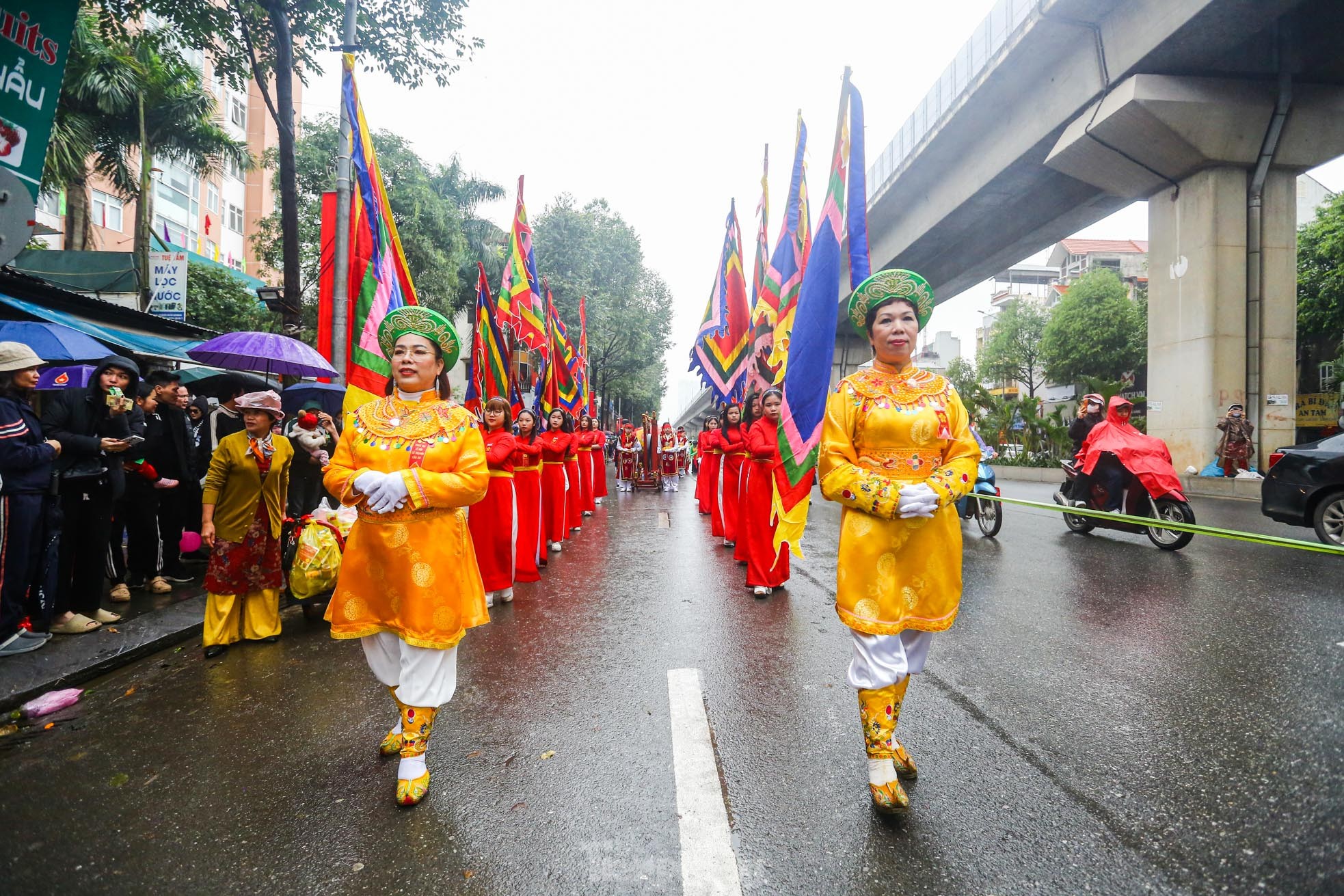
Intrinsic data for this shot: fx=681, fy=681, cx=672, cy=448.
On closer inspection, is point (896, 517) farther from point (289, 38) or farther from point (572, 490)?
point (289, 38)

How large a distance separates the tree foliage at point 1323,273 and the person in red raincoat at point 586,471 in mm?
25422

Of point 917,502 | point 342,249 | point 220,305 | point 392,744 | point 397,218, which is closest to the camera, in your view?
point 917,502

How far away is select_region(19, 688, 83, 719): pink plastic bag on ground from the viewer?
343cm

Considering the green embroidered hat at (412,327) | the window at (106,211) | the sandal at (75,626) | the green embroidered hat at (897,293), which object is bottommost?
the sandal at (75,626)

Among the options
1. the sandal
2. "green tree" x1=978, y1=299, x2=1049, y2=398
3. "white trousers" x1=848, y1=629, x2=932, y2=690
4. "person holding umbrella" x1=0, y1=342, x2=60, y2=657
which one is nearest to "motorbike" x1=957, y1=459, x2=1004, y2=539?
"white trousers" x1=848, y1=629, x2=932, y2=690

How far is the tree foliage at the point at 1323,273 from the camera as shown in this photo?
23.0 m

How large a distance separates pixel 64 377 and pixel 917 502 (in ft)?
22.7

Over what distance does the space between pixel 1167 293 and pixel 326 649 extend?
16.9 meters

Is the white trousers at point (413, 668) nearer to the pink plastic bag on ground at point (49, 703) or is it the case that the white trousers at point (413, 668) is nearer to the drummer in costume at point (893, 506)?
the drummer in costume at point (893, 506)

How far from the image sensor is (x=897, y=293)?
2.69 metres

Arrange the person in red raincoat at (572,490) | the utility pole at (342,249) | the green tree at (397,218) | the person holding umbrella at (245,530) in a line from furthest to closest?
the green tree at (397,218), the person in red raincoat at (572,490), the utility pole at (342,249), the person holding umbrella at (245,530)

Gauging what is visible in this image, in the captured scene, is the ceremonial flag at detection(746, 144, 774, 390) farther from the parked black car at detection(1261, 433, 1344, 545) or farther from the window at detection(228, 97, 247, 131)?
the window at detection(228, 97, 247, 131)

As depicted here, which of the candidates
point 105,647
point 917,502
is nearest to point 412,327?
point 917,502

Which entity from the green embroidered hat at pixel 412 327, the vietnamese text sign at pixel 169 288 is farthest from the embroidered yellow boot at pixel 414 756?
the vietnamese text sign at pixel 169 288
